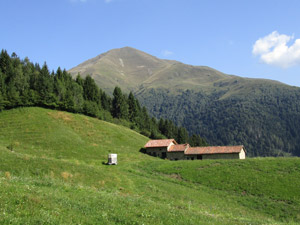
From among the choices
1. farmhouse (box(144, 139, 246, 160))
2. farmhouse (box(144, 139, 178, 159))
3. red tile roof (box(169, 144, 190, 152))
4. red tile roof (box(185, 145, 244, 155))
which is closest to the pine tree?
farmhouse (box(144, 139, 246, 160))

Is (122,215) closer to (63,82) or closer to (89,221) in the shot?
(89,221)

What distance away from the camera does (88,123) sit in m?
85.4

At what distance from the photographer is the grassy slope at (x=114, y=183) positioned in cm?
1420

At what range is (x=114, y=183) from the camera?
112 feet

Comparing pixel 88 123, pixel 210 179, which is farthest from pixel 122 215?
pixel 88 123

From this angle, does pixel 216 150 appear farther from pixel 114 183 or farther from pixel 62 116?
pixel 62 116

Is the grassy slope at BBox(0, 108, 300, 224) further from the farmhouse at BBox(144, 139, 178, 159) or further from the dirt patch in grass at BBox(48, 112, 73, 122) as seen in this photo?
the farmhouse at BBox(144, 139, 178, 159)

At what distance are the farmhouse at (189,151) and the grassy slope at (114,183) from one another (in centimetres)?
567

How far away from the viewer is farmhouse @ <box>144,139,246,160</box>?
66000 mm

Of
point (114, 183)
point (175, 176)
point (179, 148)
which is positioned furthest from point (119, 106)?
point (114, 183)

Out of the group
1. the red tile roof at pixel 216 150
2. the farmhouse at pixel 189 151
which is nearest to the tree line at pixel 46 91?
the farmhouse at pixel 189 151

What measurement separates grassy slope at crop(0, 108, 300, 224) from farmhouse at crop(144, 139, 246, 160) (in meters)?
5.67

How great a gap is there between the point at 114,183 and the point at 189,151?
1657 inches

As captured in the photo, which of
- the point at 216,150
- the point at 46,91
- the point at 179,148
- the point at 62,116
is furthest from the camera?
the point at 46,91
